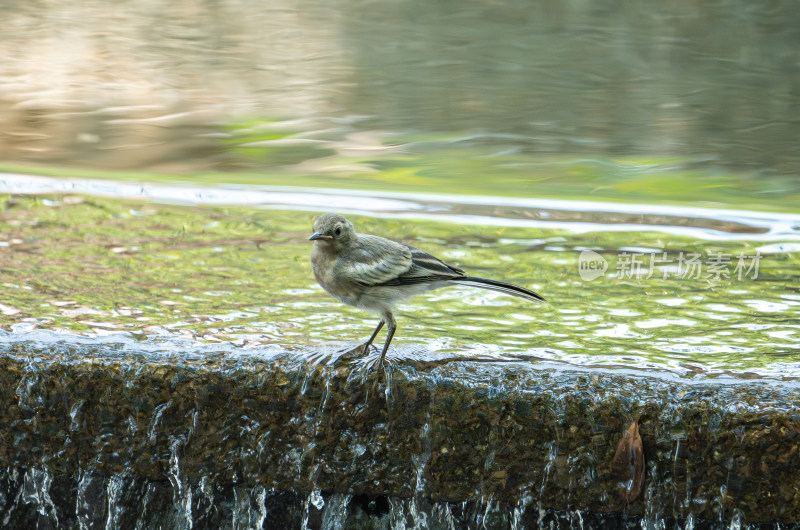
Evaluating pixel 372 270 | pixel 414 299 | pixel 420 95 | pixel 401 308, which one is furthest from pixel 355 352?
pixel 420 95

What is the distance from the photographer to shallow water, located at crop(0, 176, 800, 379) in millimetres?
3959

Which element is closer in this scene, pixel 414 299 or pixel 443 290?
pixel 414 299

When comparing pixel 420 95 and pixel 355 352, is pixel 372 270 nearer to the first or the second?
pixel 355 352

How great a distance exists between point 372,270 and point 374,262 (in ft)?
0.12

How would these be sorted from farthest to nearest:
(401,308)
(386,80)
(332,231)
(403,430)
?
(386,80)
(401,308)
(332,231)
(403,430)

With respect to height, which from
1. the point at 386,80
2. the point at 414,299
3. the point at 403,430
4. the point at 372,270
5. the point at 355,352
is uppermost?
the point at 386,80

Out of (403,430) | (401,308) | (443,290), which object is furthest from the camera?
(443,290)

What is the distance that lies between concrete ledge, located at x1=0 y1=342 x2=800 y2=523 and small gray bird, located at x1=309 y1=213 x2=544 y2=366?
0.27 metres

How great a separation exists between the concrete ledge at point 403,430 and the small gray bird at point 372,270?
27 centimetres

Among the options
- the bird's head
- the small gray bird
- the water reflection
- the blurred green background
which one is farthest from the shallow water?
the water reflection

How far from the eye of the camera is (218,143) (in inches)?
356

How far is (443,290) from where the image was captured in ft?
16.5

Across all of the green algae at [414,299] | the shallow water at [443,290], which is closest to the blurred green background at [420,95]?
the shallow water at [443,290]

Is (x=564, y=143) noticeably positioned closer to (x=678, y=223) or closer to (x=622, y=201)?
(x=622, y=201)
